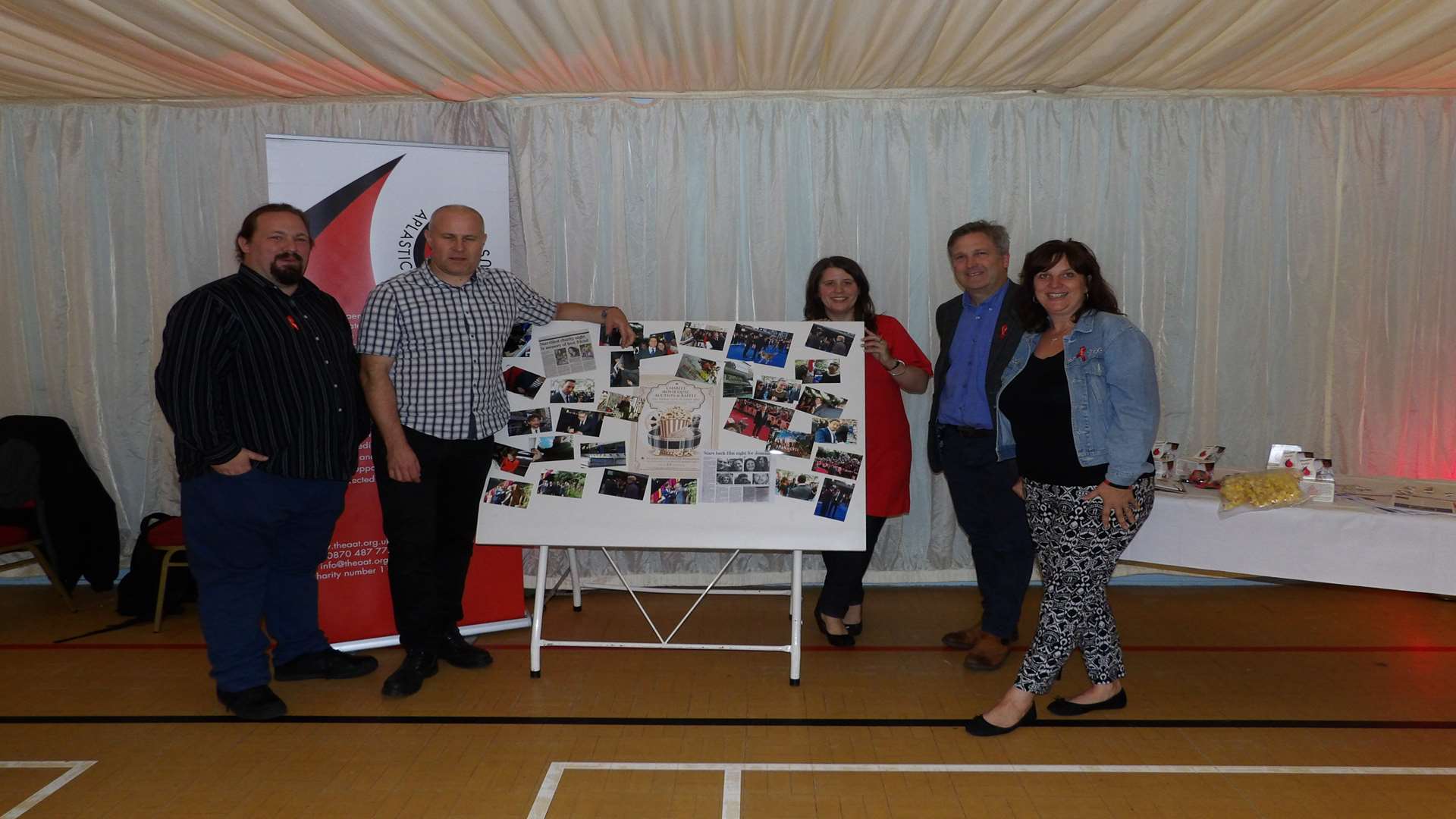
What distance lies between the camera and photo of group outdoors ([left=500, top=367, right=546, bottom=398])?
12.2 feet

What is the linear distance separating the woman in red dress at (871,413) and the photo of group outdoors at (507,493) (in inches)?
49.6

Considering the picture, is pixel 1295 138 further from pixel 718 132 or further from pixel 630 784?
pixel 630 784

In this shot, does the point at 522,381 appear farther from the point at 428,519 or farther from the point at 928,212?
the point at 928,212

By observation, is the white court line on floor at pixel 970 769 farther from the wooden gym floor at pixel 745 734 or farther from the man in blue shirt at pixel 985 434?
the man in blue shirt at pixel 985 434

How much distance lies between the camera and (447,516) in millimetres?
3684

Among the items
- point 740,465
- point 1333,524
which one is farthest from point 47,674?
point 1333,524

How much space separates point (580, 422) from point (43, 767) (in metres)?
1.88

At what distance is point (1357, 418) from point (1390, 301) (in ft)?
1.89

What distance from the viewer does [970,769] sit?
2879mm

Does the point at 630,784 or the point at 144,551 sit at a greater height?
the point at 144,551

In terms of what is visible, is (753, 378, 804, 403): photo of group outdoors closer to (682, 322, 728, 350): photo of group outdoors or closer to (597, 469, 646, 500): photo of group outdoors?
(682, 322, 728, 350): photo of group outdoors

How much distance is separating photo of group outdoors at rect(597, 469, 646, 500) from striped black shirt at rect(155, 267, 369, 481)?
0.88 m

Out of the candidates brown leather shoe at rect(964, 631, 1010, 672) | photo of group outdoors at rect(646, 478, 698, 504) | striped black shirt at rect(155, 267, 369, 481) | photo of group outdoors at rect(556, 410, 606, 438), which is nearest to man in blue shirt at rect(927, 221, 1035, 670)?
brown leather shoe at rect(964, 631, 1010, 672)

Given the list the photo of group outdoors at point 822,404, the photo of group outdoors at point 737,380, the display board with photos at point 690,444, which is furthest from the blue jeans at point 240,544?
the photo of group outdoors at point 822,404
